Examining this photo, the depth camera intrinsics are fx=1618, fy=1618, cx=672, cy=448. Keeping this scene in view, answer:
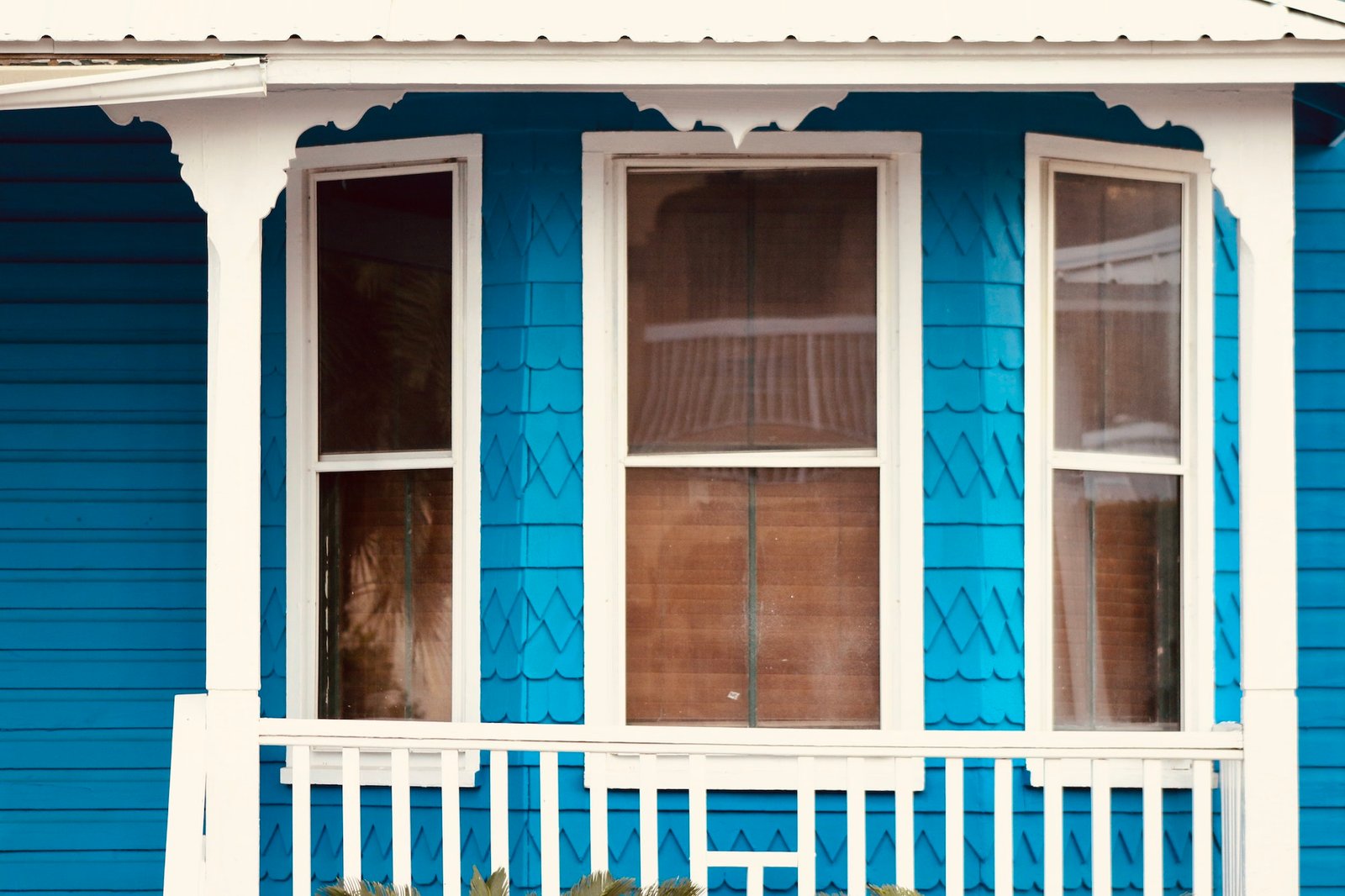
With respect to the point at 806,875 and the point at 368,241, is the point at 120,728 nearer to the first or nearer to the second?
the point at 368,241

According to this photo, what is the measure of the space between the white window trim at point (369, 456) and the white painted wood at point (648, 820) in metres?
0.82

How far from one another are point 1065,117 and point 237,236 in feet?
8.52

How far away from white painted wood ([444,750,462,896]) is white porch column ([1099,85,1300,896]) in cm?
218

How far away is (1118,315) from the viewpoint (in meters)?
5.29

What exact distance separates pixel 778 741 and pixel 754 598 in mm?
732

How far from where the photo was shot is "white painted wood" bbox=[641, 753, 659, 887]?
14.6ft

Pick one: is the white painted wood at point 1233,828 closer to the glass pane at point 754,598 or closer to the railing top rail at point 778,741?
the railing top rail at point 778,741

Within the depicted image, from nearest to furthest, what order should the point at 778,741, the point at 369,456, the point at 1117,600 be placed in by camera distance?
the point at 778,741 → the point at 1117,600 → the point at 369,456

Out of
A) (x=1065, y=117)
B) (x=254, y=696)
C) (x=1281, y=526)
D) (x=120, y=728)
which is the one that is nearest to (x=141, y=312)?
(x=120, y=728)

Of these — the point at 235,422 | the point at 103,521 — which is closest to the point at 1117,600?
the point at 235,422

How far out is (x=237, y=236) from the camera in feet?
14.7

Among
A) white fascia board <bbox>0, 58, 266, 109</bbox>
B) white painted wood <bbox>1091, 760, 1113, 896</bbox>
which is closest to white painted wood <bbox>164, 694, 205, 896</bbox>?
white fascia board <bbox>0, 58, 266, 109</bbox>

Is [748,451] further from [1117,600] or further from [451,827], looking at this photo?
[451,827]

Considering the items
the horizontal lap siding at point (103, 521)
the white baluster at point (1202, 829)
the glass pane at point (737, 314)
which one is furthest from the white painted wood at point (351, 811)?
the white baluster at point (1202, 829)
